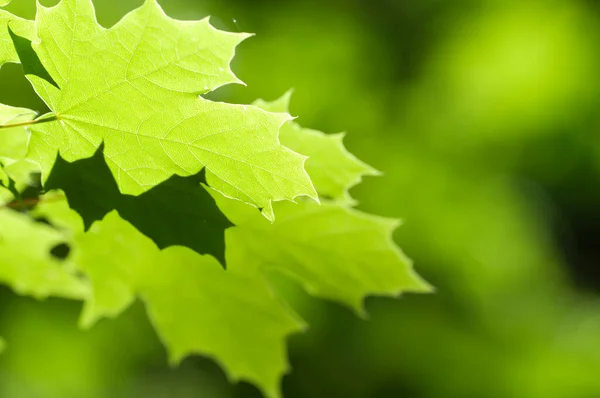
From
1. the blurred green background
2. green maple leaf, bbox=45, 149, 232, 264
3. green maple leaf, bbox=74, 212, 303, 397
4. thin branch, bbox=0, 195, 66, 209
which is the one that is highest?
green maple leaf, bbox=45, 149, 232, 264

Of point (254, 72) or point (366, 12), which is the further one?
point (366, 12)

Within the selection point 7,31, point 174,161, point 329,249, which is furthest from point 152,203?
point 329,249

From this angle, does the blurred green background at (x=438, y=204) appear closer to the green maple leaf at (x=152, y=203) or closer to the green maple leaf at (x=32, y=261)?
the green maple leaf at (x=32, y=261)

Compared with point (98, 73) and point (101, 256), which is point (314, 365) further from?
point (98, 73)

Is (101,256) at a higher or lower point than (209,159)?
lower

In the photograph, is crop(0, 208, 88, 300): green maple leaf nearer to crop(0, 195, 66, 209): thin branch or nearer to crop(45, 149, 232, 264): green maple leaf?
crop(0, 195, 66, 209): thin branch

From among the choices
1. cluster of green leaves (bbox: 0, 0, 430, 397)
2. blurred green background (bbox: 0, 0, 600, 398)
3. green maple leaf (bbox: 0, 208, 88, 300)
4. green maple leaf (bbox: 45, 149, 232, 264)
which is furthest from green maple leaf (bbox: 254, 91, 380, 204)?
blurred green background (bbox: 0, 0, 600, 398)

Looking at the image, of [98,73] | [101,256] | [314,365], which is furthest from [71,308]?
[98,73]
